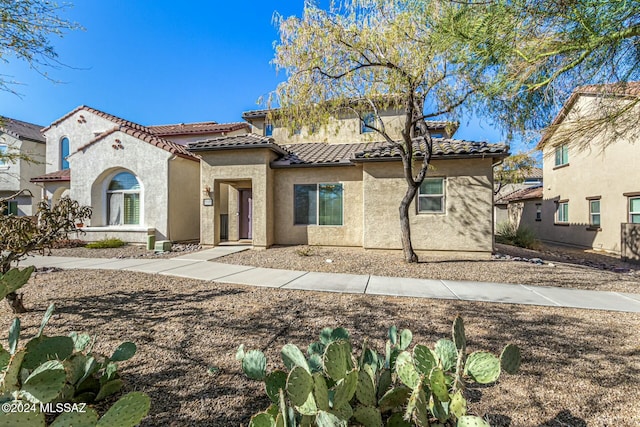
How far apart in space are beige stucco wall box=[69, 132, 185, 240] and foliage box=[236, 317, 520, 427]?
12782mm

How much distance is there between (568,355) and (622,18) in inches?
203

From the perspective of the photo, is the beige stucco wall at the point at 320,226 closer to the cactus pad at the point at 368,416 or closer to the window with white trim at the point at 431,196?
the window with white trim at the point at 431,196

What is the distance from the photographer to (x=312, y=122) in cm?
869

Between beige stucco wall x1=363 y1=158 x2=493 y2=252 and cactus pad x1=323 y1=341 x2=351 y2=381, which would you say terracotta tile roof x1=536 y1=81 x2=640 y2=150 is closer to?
beige stucco wall x1=363 y1=158 x2=493 y2=252

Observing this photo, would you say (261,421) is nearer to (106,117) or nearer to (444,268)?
(444,268)

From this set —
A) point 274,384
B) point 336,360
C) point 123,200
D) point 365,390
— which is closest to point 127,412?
point 274,384

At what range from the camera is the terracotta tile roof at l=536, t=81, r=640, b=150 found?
5.72 meters

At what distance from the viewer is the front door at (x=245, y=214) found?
1425 cm

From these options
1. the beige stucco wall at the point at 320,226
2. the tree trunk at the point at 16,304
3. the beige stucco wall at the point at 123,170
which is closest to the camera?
the tree trunk at the point at 16,304

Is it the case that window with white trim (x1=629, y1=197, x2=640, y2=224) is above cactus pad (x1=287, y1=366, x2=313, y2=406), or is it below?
above

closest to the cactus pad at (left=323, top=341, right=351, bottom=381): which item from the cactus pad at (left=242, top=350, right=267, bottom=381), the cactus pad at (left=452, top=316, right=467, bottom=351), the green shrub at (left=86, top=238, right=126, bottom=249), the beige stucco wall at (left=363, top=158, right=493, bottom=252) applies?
the cactus pad at (left=242, top=350, right=267, bottom=381)

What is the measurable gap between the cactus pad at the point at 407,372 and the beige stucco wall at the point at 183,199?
12.8 meters

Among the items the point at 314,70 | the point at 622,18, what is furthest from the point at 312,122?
the point at 622,18

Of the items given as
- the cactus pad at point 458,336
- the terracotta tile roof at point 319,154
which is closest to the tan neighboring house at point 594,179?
the cactus pad at point 458,336
